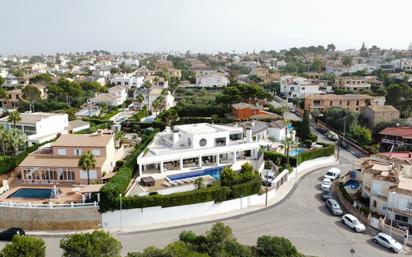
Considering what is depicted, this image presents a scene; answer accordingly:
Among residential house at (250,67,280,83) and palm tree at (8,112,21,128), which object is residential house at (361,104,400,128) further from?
palm tree at (8,112,21,128)

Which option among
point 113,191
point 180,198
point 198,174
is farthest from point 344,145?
point 113,191

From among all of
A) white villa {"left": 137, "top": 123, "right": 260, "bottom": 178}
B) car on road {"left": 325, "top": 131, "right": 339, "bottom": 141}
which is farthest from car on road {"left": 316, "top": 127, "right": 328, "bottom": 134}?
white villa {"left": 137, "top": 123, "right": 260, "bottom": 178}

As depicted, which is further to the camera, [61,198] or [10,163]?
[10,163]

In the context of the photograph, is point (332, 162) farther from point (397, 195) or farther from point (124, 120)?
point (124, 120)

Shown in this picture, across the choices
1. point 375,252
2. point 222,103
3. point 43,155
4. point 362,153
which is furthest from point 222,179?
point 222,103

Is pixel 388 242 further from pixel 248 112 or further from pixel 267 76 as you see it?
pixel 267 76

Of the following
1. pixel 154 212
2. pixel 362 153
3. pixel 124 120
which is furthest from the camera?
pixel 124 120
